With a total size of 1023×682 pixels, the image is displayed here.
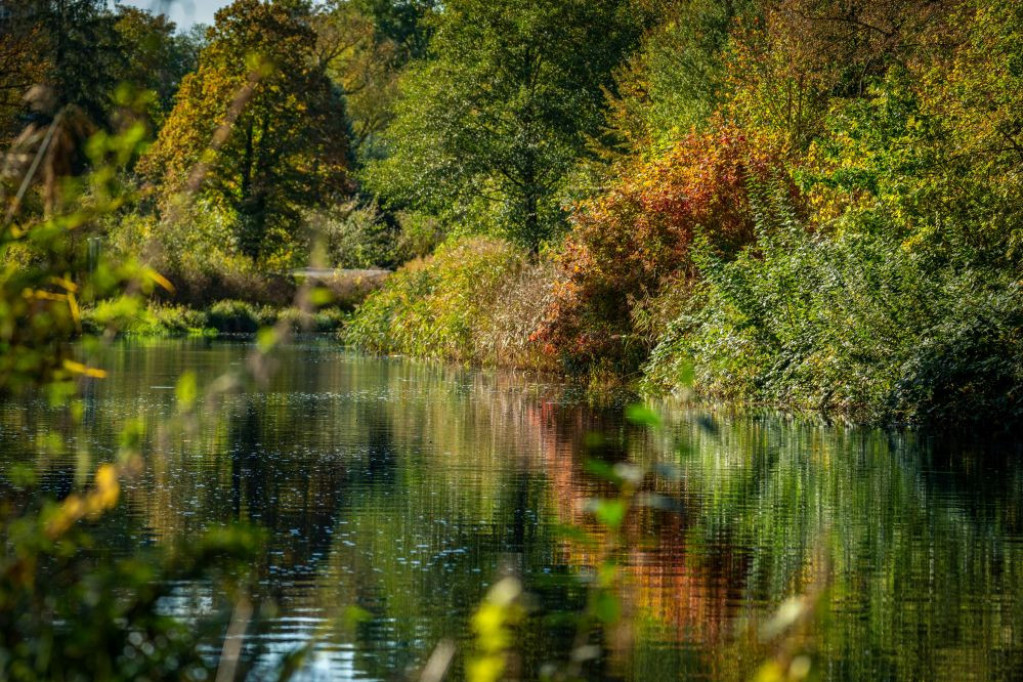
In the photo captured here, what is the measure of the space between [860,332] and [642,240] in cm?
951

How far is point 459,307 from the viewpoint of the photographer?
40938 millimetres

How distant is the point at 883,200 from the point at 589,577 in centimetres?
1527

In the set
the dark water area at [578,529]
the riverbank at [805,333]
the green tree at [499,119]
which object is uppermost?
the green tree at [499,119]

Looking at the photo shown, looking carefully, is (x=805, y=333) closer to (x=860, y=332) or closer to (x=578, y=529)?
(x=860, y=332)

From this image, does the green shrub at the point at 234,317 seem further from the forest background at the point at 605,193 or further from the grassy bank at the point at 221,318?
the forest background at the point at 605,193

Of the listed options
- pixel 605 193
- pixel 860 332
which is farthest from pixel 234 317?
pixel 860 332

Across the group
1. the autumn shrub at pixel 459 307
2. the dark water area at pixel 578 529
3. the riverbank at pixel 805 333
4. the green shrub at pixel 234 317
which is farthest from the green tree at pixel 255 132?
the dark water area at pixel 578 529

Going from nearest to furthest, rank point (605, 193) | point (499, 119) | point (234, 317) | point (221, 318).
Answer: point (605, 193) → point (499, 119) → point (221, 318) → point (234, 317)

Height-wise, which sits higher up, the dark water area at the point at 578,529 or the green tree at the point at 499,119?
the green tree at the point at 499,119

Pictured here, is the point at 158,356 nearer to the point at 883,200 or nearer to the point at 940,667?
the point at 883,200

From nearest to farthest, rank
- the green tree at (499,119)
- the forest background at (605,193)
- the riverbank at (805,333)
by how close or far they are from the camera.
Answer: the forest background at (605,193) < the riverbank at (805,333) < the green tree at (499,119)

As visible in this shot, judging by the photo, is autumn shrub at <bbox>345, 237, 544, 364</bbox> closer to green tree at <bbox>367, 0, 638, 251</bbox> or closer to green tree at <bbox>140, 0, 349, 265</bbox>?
green tree at <bbox>367, 0, 638, 251</bbox>

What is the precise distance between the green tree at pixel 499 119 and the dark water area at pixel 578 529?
22616 mm

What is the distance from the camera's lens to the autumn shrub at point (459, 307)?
3684cm
